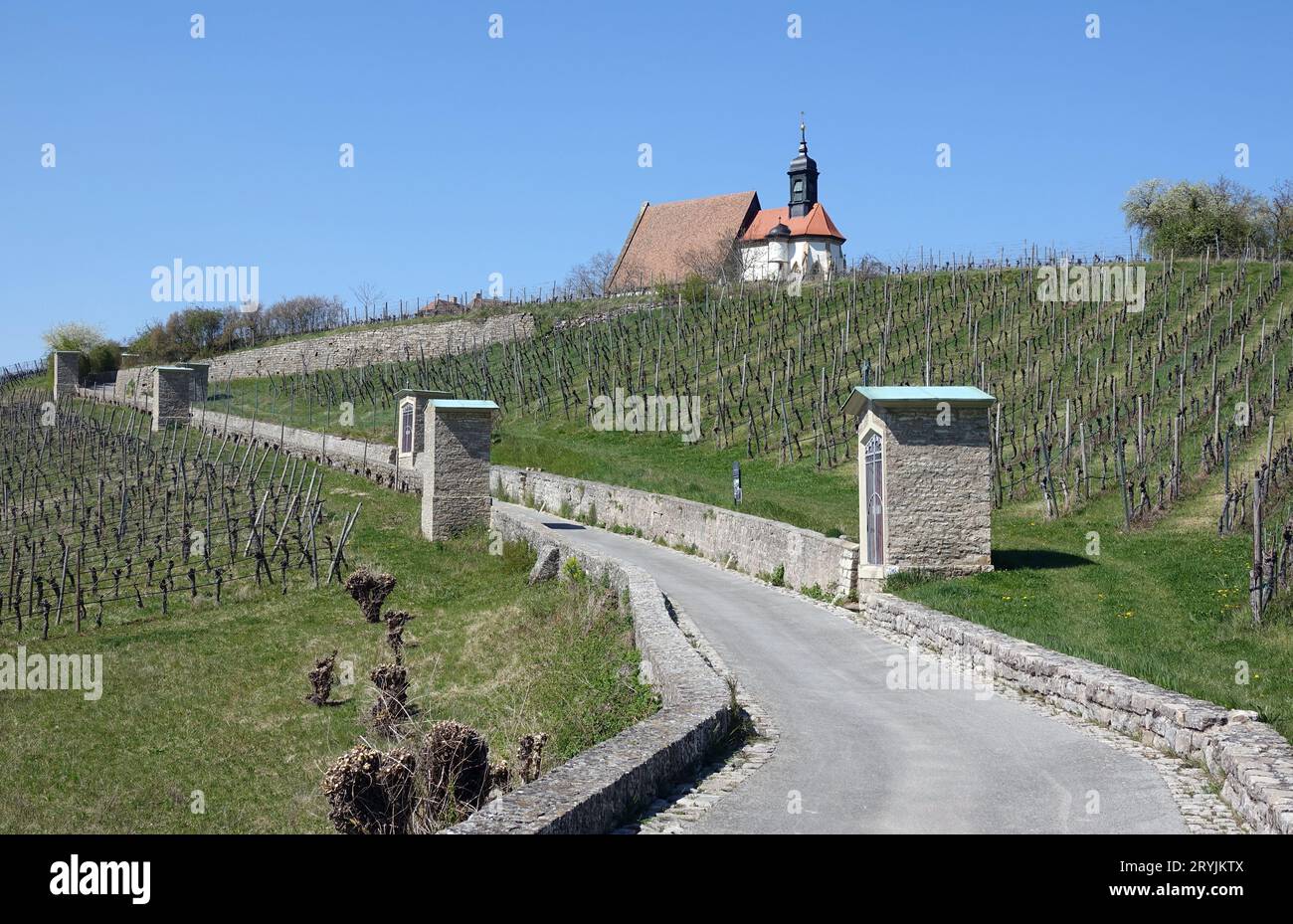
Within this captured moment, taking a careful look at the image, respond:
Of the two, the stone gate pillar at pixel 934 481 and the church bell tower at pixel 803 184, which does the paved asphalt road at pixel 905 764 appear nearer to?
the stone gate pillar at pixel 934 481

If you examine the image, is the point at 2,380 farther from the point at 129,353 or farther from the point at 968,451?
the point at 968,451

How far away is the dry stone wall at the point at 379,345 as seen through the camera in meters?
65.6

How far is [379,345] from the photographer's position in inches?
2675

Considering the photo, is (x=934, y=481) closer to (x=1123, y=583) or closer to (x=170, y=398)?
(x=1123, y=583)

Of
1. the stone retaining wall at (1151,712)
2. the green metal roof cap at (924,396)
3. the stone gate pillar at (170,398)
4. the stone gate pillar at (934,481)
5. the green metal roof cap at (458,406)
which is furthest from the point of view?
the stone gate pillar at (170,398)

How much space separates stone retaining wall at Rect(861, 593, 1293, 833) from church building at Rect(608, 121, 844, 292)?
5938 centimetres

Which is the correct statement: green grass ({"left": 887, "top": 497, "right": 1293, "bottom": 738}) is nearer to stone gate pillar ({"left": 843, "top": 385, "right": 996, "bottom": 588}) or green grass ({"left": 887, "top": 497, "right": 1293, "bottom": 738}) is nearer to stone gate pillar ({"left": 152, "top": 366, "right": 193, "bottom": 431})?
stone gate pillar ({"left": 843, "top": 385, "right": 996, "bottom": 588})

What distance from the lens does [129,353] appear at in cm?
7681

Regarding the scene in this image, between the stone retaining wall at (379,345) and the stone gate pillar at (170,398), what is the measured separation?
1640cm

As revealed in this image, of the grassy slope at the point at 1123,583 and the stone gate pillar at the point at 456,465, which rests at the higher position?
the stone gate pillar at the point at 456,465

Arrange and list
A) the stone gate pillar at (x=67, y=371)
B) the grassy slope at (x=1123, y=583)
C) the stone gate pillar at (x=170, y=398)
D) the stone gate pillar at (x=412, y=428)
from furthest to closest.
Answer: the stone gate pillar at (x=67, y=371)
the stone gate pillar at (x=170, y=398)
the stone gate pillar at (x=412, y=428)
the grassy slope at (x=1123, y=583)

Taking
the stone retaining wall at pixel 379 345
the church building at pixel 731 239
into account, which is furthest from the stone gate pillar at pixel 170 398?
the church building at pixel 731 239

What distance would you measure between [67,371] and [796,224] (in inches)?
1743

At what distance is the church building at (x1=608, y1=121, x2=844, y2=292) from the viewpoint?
75312 mm
